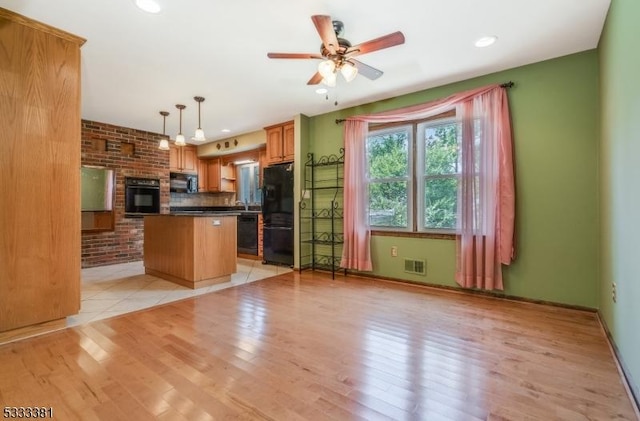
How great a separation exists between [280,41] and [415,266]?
117 inches

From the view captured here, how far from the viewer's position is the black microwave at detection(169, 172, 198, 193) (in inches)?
247

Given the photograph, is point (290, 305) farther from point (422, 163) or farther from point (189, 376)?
point (422, 163)

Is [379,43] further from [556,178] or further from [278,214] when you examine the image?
[278,214]

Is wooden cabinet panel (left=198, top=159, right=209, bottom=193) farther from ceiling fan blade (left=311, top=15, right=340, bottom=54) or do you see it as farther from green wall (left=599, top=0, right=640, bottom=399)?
green wall (left=599, top=0, right=640, bottom=399)

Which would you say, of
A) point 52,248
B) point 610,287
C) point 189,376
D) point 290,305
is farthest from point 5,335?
point 610,287

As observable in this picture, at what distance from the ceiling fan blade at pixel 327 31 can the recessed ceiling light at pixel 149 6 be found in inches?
46.4

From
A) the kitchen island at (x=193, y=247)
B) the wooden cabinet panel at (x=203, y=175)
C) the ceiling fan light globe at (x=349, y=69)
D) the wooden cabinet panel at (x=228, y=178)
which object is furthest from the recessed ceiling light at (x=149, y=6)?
the wooden cabinet panel at (x=203, y=175)

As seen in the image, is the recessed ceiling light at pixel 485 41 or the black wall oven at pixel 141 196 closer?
the recessed ceiling light at pixel 485 41

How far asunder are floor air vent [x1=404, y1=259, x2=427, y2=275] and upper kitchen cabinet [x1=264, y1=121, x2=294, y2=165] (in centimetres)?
251

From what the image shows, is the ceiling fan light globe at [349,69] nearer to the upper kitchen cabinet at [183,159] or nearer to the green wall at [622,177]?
the green wall at [622,177]

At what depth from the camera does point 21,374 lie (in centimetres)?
174

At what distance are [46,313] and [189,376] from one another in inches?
60.3

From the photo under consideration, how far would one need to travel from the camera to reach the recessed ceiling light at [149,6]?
6.82 ft

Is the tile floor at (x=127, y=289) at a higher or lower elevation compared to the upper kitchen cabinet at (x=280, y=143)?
lower
